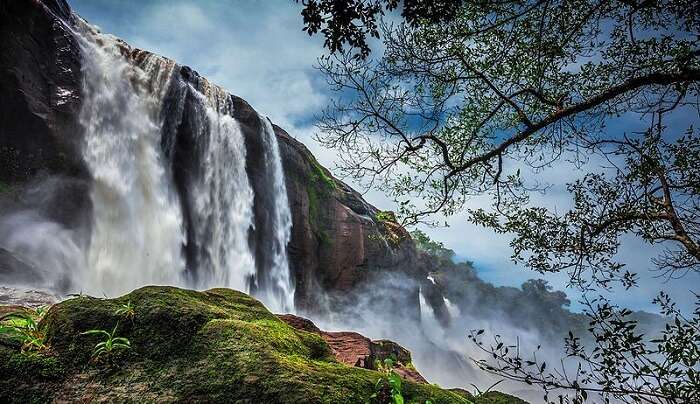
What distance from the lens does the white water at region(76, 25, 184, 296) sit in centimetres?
1861

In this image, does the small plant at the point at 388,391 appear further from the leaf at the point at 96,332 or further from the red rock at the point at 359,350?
the red rock at the point at 359,350

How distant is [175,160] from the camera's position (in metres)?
23.4

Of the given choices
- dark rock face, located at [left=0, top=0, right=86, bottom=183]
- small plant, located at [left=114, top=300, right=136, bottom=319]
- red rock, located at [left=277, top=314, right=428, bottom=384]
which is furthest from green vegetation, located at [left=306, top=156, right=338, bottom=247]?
small plant, located at [left=114, top=300, right=136, bottom=319]

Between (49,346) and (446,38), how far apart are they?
6.33 meters

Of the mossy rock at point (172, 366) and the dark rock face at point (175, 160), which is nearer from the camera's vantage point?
the mossy rock at point (172, 366)

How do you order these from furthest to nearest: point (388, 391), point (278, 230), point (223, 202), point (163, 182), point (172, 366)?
point (278, 230), point (223, 202), point (163, 182), point (388, 391), point (172, 366)

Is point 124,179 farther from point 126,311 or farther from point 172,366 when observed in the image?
point 172,366

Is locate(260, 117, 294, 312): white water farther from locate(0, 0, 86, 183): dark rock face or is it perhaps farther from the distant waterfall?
locate(0, 0, 86, 183): dark rock face

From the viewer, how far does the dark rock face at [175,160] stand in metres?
16.4

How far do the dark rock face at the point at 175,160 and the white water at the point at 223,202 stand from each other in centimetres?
79

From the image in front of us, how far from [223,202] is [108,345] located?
2306cm

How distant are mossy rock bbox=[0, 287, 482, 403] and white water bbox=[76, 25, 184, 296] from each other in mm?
16830

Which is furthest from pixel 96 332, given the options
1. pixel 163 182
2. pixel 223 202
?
pixel 223 202

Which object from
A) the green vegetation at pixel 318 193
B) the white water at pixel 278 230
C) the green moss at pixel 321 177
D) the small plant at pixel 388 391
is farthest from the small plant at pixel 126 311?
the green moss at pixel 321 177
